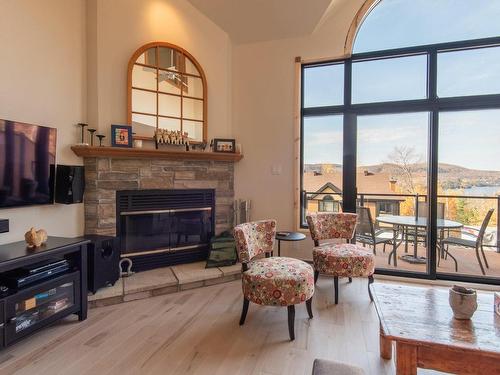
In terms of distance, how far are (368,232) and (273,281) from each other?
1.96m

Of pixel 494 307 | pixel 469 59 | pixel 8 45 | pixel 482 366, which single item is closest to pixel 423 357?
pixel 482 366

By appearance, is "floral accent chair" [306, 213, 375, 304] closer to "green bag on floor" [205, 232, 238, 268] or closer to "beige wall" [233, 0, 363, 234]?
"beige wall" [233, 0, 363, 234]

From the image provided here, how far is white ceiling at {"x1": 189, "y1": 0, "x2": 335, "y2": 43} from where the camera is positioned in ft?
10.8

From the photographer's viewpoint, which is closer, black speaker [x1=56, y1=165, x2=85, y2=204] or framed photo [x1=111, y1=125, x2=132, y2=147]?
black speaker [x1=56, y1=165, x2=85, y2=204]

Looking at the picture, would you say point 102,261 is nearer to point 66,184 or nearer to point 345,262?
point 66,184

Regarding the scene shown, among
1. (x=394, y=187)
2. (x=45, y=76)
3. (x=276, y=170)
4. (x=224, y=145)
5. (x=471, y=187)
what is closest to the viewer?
(x=45, y=76)

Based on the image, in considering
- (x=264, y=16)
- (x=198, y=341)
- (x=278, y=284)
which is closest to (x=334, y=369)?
(x=278, y=284)

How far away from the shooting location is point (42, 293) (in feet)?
6.86

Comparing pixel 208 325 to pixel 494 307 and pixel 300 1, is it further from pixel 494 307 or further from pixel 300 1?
pixel 300 1

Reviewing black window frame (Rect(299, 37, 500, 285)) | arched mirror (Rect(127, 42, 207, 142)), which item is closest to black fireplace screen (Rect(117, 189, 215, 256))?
arched mirror (Rect(127, 42, 207, 142))

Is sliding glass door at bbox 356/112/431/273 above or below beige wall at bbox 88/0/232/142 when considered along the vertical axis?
below

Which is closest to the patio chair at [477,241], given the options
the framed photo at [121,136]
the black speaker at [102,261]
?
the black speaker at [102,261]

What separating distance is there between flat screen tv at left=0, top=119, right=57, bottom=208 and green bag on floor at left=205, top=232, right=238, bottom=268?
5.52 feet

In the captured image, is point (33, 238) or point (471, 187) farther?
point (471, 187)
